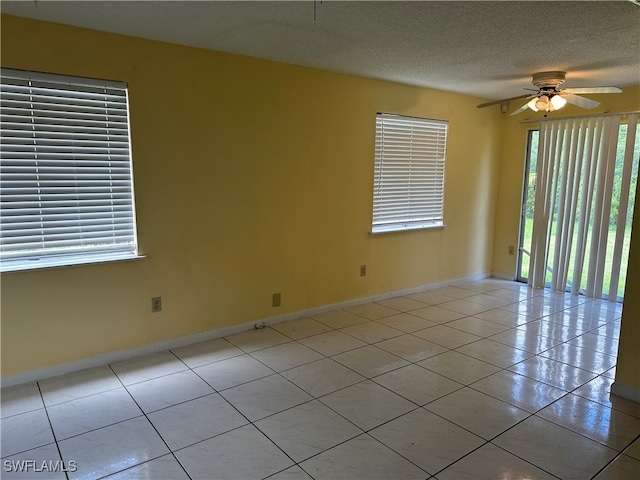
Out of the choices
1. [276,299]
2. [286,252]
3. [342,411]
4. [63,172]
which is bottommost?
[342,411]

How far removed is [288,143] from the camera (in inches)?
147

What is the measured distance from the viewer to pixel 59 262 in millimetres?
2836

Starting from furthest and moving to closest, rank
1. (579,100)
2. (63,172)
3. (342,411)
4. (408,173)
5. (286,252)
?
(408,173), (286,252), (579,100), (63,172), (342,411)

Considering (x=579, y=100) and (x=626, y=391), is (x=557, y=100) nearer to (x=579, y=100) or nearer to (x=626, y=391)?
(x=579, y=100)

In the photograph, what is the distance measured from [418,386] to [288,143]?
225 centimetres

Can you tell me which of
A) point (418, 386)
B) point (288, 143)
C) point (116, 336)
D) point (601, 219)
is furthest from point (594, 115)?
point (116, 336)

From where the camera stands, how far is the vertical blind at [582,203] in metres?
4.48

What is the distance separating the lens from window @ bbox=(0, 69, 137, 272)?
2.62m

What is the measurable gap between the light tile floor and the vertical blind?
1.21 m

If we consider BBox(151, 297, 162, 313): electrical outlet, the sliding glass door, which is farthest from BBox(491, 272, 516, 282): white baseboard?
BBox(151, 297, 162, 313): electrical outlet

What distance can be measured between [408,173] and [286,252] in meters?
1.76

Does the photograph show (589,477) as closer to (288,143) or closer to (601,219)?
(288,143)

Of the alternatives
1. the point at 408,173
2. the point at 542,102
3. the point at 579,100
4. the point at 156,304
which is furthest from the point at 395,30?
the point at 156,304

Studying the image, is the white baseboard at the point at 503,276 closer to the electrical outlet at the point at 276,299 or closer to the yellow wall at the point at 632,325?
the yellow wall at the point at 632,325
